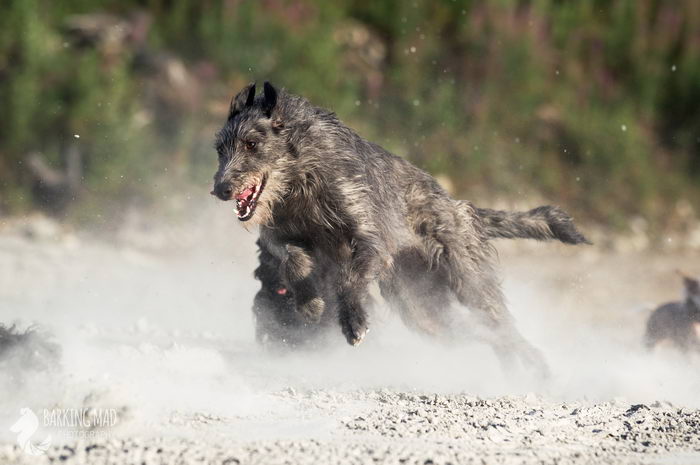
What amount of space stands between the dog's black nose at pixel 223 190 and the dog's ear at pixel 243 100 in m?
0.65

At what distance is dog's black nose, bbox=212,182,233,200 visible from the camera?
5.49 m

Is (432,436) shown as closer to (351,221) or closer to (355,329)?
(355,329)

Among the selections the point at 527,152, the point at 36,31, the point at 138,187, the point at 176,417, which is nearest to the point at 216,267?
the point at 138,187

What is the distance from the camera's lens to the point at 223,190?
18.0ft

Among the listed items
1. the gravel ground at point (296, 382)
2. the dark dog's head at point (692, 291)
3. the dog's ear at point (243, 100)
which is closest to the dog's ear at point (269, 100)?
the dog's ear at point (243, 100)

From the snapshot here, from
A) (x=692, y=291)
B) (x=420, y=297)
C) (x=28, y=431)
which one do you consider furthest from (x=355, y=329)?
(x=692, y=291)

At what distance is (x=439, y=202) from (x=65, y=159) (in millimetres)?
6921

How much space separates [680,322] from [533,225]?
142 cm

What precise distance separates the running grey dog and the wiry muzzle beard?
3.24m

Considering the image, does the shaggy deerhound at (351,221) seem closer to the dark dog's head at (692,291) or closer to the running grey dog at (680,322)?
the running grey dog at (680,322)

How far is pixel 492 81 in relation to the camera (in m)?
14.3

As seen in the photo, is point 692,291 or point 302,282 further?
point 692,291

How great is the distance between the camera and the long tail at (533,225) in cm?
667

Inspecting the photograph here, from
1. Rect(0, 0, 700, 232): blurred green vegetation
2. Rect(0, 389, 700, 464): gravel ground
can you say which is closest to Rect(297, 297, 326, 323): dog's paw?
Rect(0, 389, 700, 464): gravel ground
